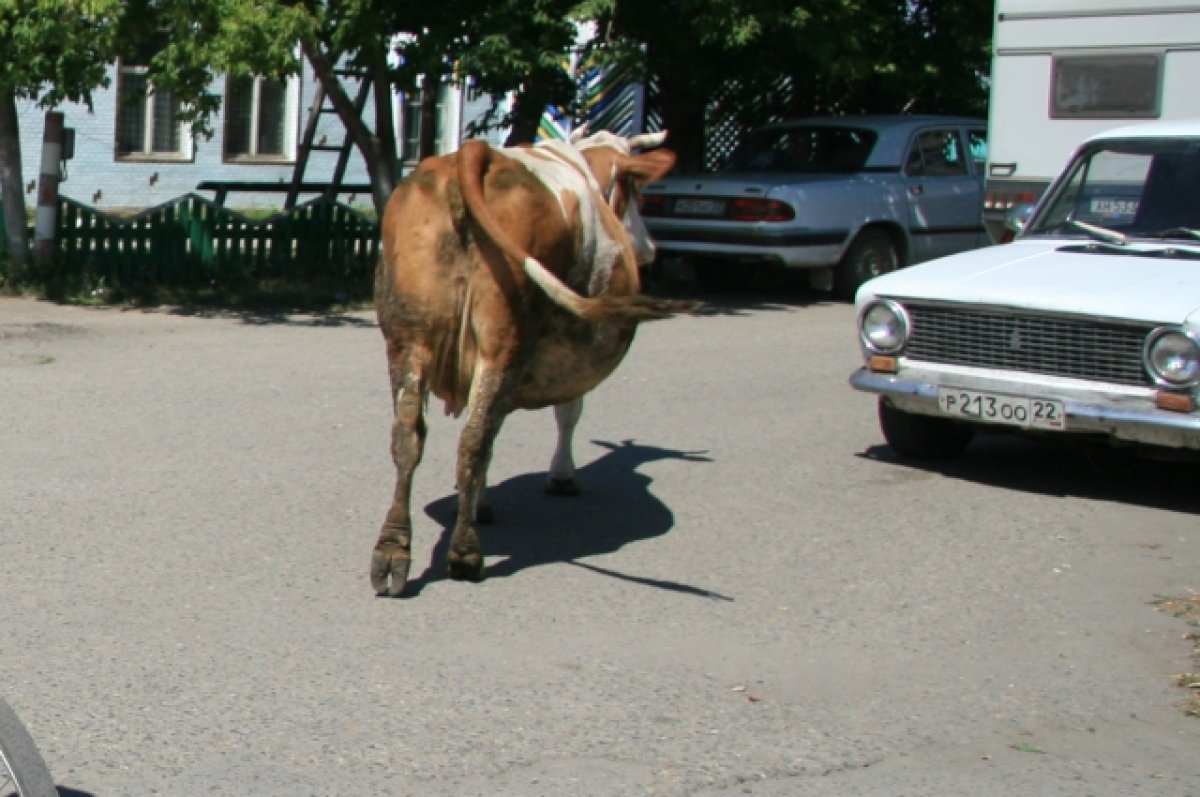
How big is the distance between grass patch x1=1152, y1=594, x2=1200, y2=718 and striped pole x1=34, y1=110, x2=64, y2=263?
11.4 meters

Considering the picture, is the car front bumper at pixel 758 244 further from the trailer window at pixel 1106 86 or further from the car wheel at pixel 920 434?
the car wheel at pixel 920 434

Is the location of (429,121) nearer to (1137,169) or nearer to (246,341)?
(246,341)

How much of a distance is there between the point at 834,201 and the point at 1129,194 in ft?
23.3

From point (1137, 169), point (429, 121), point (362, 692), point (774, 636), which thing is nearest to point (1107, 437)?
point (1137, 169)

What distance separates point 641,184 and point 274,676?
3072mm

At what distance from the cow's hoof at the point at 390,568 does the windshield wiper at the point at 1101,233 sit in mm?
4765

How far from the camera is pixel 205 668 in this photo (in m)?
5.88

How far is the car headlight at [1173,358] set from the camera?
8.31m

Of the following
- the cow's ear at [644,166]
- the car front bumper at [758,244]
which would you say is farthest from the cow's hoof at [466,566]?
the car front bumper at [758,244]

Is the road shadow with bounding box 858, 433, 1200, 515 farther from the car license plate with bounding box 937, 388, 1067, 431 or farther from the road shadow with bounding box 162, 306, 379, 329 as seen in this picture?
the road shadow with bounding box 162, 306, 379, 329

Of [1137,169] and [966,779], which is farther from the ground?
[1137,169]

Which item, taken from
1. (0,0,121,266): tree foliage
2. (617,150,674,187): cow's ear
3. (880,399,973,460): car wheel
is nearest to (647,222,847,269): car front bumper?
(0,0,121,266): tree foliage

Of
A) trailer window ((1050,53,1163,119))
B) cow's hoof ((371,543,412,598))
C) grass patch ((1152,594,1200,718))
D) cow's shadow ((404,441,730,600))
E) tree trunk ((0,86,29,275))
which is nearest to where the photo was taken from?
grass patch ((1152,594,1200,718))

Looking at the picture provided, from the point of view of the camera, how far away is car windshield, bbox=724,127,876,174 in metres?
18.1
